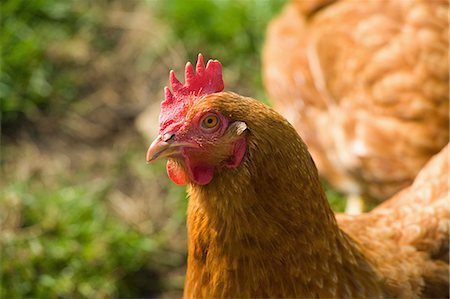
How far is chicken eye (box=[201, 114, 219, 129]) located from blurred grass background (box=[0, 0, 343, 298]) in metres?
1.72

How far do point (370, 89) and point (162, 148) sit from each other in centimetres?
170

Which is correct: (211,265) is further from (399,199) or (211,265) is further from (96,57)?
(96,57)

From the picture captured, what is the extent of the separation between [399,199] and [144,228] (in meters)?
1.52

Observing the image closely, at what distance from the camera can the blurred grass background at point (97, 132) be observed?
3.57 metres

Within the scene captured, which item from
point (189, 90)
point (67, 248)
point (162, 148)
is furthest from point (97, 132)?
point (162, 148)

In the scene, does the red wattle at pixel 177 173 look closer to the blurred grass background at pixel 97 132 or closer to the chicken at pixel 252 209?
the chicken at pixel 252 209

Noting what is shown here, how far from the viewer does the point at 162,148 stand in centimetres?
198

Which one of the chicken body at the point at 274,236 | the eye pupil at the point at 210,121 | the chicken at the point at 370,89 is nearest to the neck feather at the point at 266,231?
the chicken body at the point at 274,236

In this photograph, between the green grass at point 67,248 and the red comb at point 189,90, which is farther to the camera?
the green grass at point 67,248

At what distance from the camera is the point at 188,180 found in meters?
2.06

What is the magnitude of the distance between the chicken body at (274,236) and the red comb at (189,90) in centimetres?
5

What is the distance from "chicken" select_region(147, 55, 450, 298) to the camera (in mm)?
2004

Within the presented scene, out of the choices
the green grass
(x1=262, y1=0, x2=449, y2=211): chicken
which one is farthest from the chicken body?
the green grass

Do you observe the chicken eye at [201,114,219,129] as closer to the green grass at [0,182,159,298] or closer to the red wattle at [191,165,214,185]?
the red wattle at [191,165,214,185]
